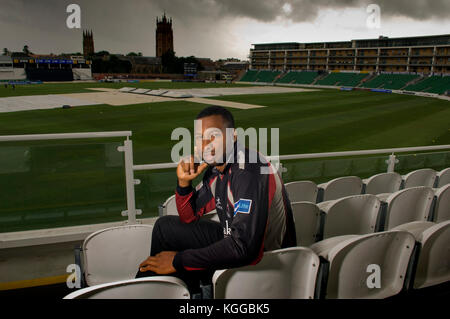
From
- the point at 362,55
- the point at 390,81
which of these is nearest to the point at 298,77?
the point at 362,55

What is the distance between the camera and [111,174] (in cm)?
436

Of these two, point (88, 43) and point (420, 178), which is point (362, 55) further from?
point (88, 43)

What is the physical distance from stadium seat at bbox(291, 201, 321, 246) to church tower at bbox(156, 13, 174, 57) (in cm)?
19983

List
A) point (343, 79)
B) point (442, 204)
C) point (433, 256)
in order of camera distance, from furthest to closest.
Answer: point (343, 79)
point (442, 204)
point (433, 256)

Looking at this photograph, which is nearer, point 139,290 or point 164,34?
point 139,290

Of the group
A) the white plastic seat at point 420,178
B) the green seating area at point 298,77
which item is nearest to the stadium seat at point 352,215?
the white plastic seat at point 420,178

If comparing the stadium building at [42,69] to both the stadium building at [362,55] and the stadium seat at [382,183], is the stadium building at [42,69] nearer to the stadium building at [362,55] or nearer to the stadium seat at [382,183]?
the stadium building at [362,55]

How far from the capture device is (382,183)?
482 cm

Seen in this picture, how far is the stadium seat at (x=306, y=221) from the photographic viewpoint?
2.93m

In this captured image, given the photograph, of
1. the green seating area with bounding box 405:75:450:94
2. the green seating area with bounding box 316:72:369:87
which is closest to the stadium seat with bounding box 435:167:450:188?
the green seating area with bounding box 405:75:450:94

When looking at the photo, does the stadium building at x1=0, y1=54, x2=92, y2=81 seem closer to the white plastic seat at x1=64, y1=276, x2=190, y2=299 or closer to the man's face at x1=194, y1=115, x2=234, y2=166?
the man's face at x1=194, y1=115, x2=234, y2=166

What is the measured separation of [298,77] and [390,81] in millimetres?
24657

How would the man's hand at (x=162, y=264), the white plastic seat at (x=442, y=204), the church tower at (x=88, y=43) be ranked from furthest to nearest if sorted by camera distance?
the church tower at (x=88, y=43) → the white plastic seat at (x=442, y=204) → the man's hand at (x=162, y=264)
